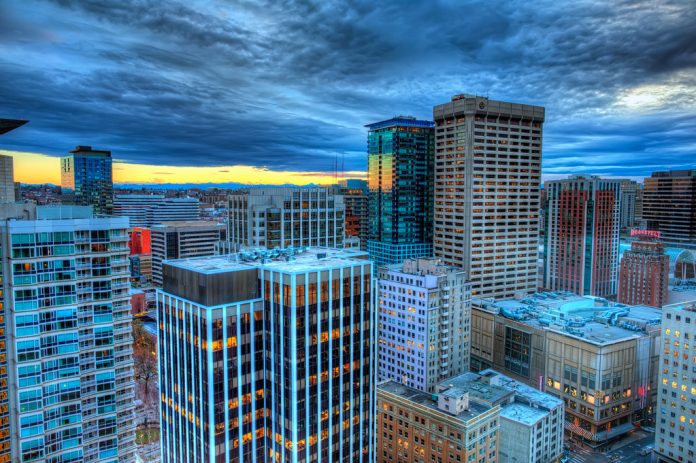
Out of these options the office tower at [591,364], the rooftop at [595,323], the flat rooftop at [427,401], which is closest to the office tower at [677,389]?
the office tower at [591,364]

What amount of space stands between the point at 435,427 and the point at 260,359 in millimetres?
53672

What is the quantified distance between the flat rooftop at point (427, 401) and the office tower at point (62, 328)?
73.7 meters

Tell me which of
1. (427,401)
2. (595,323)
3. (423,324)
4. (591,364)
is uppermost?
(423,324)

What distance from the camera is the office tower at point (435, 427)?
403 feet

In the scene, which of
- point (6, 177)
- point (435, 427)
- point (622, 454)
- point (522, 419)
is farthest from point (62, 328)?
point (622, 454)

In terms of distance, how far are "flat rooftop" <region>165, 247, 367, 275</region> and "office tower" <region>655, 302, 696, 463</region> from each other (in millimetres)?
96841

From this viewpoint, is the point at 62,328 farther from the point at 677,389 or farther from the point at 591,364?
the point at 677,389

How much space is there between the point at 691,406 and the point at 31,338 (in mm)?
169057

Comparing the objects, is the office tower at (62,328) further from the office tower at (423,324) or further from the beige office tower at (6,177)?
the office tower at (423,324)

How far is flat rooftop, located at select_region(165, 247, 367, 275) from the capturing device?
344ft

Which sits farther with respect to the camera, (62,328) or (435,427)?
(435,427)

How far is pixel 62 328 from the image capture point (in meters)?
94.9

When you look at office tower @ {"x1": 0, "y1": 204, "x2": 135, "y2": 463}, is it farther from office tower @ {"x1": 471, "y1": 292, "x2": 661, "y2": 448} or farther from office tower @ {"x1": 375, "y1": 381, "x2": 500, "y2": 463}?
office tower @ {"x1": 471, "y1": 292, "x2": 661, "y2": 448}

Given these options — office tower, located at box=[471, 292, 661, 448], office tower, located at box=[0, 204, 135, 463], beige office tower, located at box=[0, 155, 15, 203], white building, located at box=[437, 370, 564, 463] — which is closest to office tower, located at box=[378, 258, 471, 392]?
white building, located at box=[437, 370, 564, 463]
